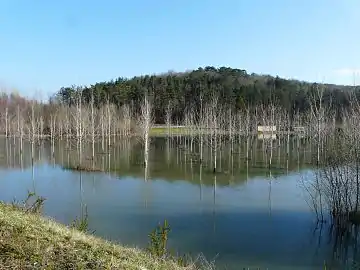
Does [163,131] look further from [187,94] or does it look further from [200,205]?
[200,205]

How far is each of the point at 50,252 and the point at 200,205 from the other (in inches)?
397

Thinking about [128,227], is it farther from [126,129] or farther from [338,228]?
[126,129]

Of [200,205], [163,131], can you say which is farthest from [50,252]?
[163,131]

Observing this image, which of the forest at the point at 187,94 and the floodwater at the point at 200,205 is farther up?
the forest at the point at 187,94

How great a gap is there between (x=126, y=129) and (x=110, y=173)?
2716 centimetres

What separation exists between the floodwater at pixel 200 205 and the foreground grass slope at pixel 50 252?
4259 mm

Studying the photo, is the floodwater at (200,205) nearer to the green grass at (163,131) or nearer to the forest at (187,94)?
the green grass at (163,131)

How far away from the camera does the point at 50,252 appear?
3881 mm

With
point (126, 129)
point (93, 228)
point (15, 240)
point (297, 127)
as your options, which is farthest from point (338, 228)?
point (126, 129)

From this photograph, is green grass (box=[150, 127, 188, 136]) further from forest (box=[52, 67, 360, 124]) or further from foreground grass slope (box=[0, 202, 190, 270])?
foreground grass slope (box=[0, 202, 190, 270])

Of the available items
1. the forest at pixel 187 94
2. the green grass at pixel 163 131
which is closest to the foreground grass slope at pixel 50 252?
the green grass at pixel 163 131

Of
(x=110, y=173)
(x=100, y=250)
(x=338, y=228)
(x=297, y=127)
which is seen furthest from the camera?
(x=297, y=127)

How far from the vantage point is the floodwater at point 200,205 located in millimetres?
9344

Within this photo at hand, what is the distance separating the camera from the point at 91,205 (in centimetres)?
1351
